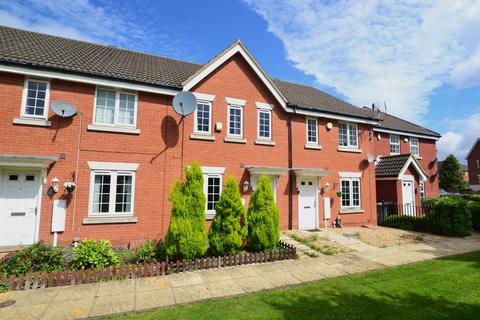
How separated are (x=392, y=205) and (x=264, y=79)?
1170cm

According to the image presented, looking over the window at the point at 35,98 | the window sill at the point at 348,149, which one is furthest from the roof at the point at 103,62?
the window sill at the point at 348,149

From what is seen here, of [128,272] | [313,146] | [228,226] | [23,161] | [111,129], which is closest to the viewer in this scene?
[128,272]

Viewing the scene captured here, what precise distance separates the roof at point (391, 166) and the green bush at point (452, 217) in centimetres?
364

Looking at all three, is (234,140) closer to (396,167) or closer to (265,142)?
(265,142)

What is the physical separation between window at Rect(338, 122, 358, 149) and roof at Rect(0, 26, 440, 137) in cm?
76

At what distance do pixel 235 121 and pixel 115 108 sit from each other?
5503 millimetres

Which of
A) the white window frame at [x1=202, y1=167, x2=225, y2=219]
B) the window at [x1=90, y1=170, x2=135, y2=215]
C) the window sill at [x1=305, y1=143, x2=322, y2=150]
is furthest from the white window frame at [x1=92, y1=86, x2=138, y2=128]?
the window sill at [x1=305, y1=143, x2=322, y2=150]

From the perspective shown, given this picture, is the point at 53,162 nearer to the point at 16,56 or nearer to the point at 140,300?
the point at 16,56

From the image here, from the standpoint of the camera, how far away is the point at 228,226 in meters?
9.12

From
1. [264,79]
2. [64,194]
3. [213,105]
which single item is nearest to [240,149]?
[213,105]

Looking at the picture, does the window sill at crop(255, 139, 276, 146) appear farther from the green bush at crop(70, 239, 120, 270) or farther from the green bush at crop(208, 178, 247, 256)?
the green bush at crop(70, 239, 120, 270)

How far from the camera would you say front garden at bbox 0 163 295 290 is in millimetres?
7371

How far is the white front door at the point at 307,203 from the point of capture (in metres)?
14.5

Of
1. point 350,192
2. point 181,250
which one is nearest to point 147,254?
point 181,250
